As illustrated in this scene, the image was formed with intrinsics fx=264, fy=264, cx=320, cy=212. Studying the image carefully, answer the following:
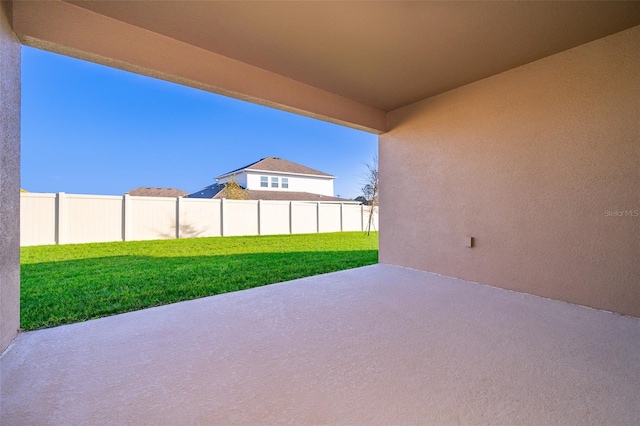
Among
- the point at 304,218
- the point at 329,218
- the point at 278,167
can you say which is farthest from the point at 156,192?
the point at 329,218

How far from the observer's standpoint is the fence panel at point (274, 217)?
1093 cm

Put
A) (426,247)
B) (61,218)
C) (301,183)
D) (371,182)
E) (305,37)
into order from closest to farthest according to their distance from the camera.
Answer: (305,37), (426,247), (61,218), (371,182), (301,183)

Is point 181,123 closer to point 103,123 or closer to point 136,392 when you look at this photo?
point 103,123

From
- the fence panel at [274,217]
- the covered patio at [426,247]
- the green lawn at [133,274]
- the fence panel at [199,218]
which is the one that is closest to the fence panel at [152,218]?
the fence panel at [199,218]

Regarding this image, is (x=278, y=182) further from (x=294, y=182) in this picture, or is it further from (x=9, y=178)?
(x=9, y=178)

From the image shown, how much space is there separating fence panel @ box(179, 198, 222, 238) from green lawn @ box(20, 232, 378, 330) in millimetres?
2211

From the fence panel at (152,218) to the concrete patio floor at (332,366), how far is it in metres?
7.12

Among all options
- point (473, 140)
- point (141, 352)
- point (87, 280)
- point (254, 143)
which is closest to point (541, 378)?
point (141, 352)

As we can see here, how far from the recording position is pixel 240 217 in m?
10.5

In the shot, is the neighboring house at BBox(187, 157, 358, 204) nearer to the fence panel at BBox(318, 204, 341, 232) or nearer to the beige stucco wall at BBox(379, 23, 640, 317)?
the fence panel at BBox(318, 204, 341, 232)

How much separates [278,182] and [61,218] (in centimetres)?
1147

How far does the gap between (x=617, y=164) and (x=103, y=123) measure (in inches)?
600

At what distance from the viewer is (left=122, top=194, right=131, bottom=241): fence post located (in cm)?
814

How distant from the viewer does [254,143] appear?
1819 centimetres
